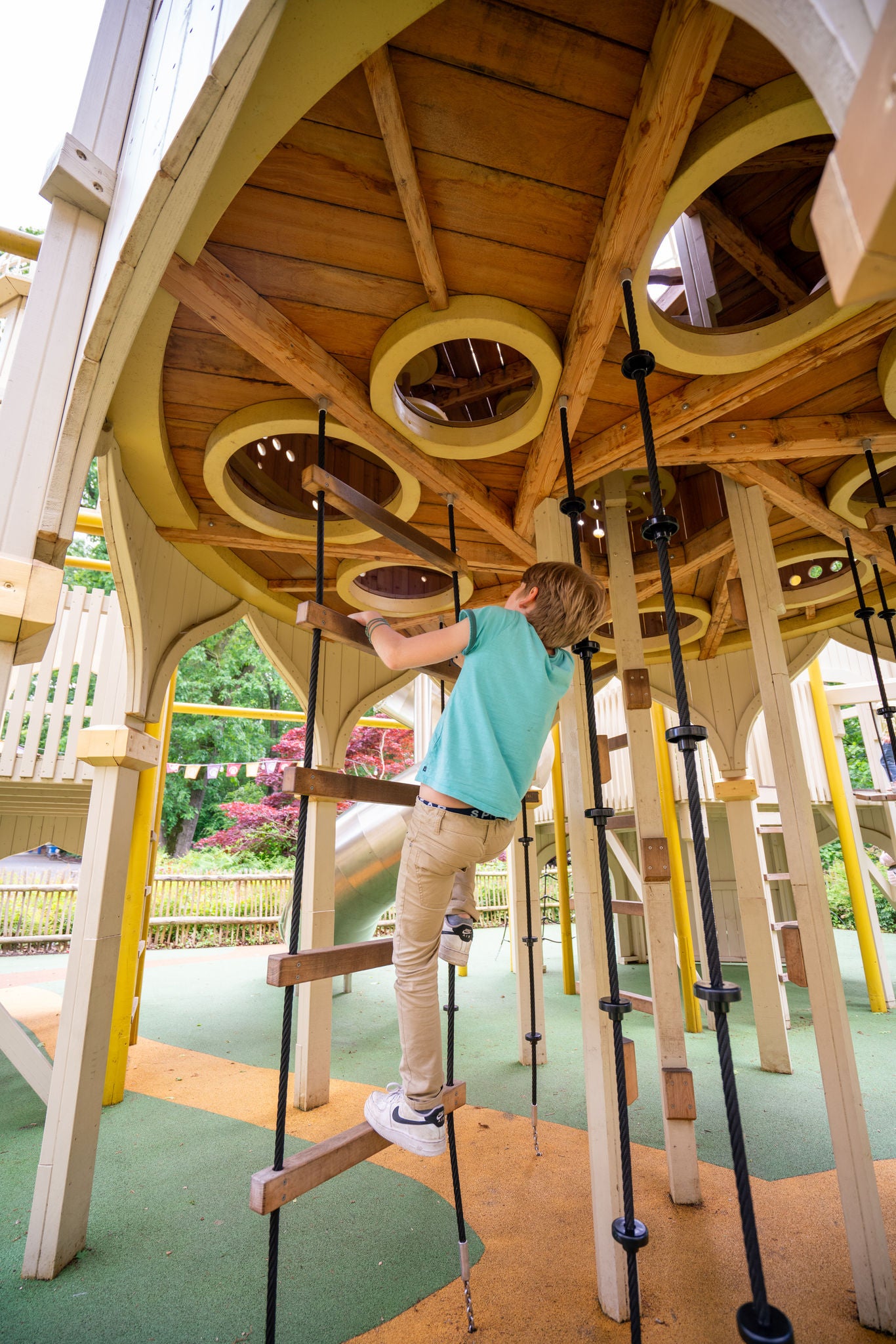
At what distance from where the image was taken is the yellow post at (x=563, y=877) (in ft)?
24.4

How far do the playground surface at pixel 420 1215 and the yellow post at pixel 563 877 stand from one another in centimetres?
208

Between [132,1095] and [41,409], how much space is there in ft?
14.8

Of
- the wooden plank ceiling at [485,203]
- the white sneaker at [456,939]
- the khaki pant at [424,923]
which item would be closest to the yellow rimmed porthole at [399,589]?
the wooden plank ceiling at [485,203]

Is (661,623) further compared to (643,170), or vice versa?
(661,623)

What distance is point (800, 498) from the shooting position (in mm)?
3562

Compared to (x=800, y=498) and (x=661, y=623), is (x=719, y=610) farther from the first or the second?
(x=800, y=498)

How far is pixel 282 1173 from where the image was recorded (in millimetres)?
1709

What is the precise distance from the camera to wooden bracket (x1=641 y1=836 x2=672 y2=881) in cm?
318

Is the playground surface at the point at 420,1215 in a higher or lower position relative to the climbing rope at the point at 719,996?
lower

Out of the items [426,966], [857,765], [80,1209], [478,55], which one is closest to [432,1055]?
[426,966]

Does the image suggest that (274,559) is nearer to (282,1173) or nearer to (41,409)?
(41,409)

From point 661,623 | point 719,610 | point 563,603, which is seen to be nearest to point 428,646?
point 563,603

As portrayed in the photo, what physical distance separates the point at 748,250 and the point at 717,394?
96 cm

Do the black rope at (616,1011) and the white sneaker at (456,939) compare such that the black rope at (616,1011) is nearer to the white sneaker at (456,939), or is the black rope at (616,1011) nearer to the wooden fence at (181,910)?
the white sneaker at (456,939)
